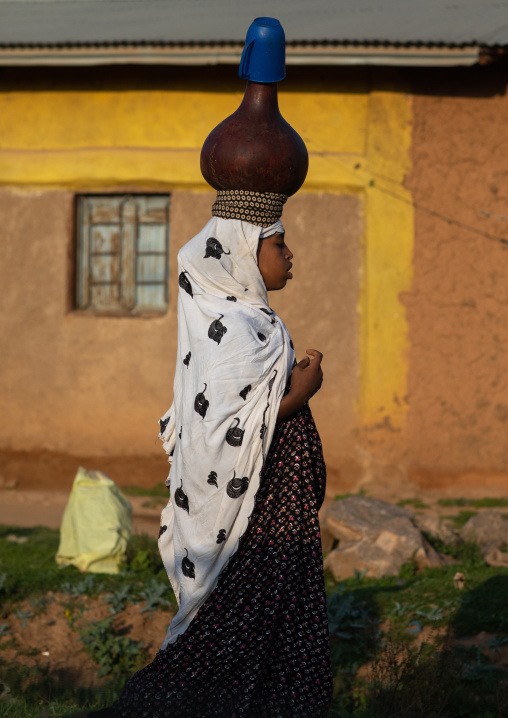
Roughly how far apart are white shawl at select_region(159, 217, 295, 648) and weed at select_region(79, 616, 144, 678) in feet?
5.47

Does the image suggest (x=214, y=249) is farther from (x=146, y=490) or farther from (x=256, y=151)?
(x=146, y=490)

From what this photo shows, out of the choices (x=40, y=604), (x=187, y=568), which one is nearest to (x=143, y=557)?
(x=40, y=604)

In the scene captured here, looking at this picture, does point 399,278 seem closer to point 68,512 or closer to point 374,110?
point 374,110

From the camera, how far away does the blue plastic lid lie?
9.41 ft

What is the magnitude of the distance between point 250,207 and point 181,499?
3.04ft

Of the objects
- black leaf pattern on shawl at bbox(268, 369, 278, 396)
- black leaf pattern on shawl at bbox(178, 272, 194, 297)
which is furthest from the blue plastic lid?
black leaf pattern on shawl at bbox(268, 369, 278, 396)

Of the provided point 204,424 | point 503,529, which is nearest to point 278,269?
point 204,424

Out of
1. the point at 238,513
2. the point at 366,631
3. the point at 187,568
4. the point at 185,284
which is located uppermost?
the point at 185,284

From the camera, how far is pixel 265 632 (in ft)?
8.71

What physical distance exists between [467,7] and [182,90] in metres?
2.70

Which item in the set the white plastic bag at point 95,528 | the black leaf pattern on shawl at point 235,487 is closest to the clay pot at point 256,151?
the black leaf pattern on shawl at point 235,487

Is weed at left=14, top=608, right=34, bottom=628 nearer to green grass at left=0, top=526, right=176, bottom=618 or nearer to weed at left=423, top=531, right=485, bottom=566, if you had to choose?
green grass at left=0, top=526, right=176, bottom=618

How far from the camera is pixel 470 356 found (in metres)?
7.55

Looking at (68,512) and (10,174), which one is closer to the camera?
(68,512)
